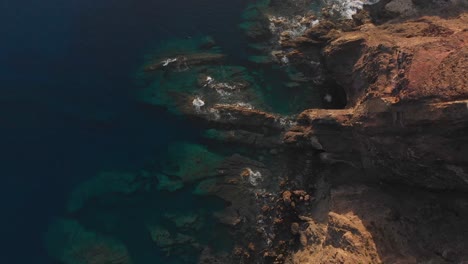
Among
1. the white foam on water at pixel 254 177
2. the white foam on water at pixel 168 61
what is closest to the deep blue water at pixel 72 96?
the white foam on water at pixel 168 61

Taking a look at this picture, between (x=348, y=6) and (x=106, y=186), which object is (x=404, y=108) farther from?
(x=106, y=186)

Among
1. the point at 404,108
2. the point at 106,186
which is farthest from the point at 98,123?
the point at 404,108

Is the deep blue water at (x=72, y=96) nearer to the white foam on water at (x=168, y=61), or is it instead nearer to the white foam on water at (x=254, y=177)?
the white foam on water at (x=168, y=61)

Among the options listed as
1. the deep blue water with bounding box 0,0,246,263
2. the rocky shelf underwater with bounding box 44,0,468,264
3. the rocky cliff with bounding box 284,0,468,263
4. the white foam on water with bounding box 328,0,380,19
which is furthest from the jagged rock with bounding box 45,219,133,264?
the white foam on water with bounding box 328,0,380,19

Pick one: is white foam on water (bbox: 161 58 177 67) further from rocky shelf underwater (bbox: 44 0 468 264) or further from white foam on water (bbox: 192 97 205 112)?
white foam on water (bbox: 192 97 205 112)

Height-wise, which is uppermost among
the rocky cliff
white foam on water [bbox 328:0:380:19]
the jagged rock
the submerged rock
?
white foam on water [bbox 328:0:380:19]
